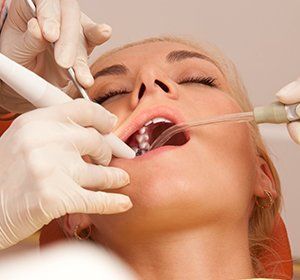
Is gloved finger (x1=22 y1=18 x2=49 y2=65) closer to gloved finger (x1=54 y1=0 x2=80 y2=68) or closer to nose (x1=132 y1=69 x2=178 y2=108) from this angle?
gloved finger (x1=54 y1=0 x2=80 y2=68)

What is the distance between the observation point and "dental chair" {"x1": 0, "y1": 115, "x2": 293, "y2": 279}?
1934 mm

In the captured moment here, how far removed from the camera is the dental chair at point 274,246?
6.34 feet

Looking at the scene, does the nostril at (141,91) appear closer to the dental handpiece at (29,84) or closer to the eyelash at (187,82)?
the eyelash at (187,82)

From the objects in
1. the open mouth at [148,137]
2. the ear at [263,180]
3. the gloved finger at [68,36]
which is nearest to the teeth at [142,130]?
the open mouth at [148,137]

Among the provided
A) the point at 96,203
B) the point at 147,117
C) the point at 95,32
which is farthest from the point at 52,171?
the point at 95,32

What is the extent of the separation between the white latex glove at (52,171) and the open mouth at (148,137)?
207 millimetres

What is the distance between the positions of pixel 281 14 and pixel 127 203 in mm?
1297

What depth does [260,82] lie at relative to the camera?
2.50 metres

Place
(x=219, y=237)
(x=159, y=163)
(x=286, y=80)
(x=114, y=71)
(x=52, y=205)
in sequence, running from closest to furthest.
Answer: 1. (x=52, y=205)
2. (x=159, y=163)
3. (x=219, y=237)
4. (x=114, y=71)
5. (x=286, y=80)

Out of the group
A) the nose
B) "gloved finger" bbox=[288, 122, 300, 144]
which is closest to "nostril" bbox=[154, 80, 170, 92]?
the nose

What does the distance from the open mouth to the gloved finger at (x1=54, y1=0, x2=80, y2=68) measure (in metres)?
0.24

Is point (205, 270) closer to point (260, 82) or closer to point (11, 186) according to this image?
point (11, 186)

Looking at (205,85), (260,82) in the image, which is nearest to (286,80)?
(260,82)

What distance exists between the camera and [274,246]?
6.63ft
